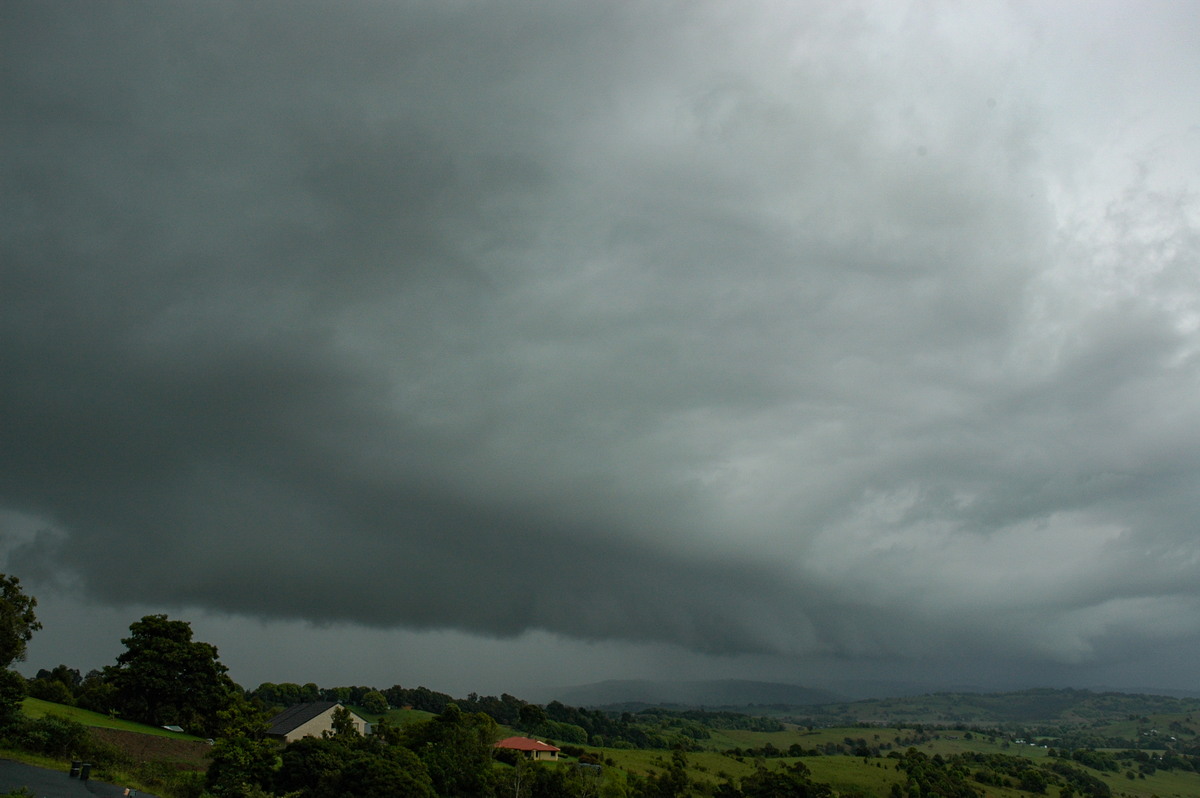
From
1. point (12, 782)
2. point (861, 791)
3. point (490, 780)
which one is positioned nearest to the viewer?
point (12, 782)

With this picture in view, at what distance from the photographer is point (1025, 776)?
171 metres

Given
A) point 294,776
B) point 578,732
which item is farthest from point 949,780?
point 294,776

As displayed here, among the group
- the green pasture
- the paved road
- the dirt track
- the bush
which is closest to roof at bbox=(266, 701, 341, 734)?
the green pasture

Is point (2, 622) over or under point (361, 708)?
over

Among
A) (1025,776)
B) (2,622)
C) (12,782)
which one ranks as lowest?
(1025,776)

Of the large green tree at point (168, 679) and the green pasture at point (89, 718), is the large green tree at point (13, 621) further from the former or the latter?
the large green tree at point (168, 679)

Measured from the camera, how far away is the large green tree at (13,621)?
72.2 m

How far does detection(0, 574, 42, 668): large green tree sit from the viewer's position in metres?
72.2

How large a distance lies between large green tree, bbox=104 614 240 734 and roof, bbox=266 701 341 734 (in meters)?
10.5

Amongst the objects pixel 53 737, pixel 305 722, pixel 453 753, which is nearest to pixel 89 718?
pixel 53 737

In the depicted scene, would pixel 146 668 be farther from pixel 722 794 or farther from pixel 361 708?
pixel 361 708

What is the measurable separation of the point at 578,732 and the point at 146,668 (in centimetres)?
12507

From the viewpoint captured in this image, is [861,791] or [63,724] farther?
[861,791]

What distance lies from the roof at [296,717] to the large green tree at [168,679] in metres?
10.5
